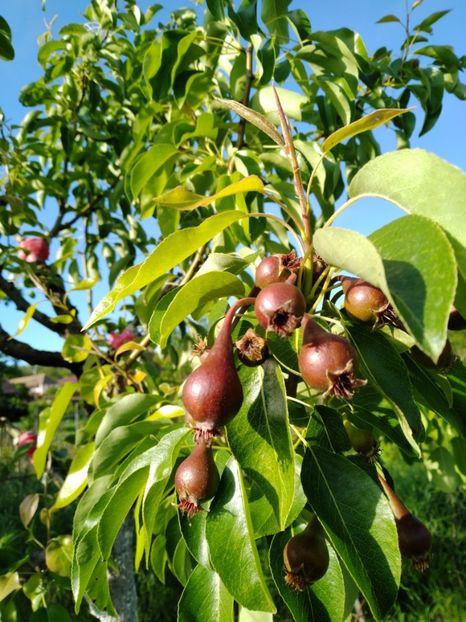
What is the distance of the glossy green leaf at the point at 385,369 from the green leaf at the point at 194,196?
24 centimetres

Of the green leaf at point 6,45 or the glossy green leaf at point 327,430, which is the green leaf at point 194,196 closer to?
the glossy green leaf at point 327,430

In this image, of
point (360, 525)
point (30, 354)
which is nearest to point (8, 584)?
point (30, 354)

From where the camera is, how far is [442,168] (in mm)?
561

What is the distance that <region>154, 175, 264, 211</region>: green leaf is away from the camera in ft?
2.34

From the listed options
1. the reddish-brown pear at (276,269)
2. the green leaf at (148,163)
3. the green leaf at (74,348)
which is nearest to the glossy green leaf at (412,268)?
the reddish-brown pear at (276,269)

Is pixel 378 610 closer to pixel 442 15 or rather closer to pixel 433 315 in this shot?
pixel 433 315

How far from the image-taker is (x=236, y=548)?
0.69 metres

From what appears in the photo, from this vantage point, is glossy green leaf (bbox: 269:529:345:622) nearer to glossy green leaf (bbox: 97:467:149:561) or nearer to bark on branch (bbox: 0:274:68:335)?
glossy green leaf (bbox: 97:467:149:561)

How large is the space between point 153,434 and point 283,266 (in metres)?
0.55

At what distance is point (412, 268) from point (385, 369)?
0.74 feet

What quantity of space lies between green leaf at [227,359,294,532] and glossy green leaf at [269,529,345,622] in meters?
0.19

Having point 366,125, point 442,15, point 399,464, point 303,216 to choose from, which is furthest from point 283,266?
point 399,464

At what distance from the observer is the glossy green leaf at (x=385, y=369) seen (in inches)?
26.4

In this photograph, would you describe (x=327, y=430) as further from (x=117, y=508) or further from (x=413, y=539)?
(x=117, y=508)
